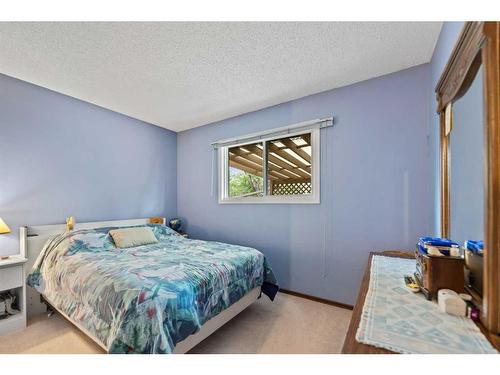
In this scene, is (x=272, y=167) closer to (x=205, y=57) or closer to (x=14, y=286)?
(x=205, y=57)

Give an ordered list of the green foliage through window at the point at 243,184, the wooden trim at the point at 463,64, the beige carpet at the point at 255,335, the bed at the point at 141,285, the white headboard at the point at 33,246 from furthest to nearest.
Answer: the green foliage through window at the point at 243,184 → the white headboard at the point at 33,246 → the beige carpet at the point at 255,335 → the bed at the point at 141,285 → the wooden trim at the point at 463,64

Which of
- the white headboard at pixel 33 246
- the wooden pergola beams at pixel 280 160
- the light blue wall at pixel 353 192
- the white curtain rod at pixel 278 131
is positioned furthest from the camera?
the wooden pergola beams at pixel 280 160

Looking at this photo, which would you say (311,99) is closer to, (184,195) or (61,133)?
(184,195)

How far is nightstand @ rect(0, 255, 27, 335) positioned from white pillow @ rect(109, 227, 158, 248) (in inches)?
30.4

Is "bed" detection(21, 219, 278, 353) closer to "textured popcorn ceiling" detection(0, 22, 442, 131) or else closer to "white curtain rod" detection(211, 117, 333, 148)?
"white curtain rod" detection(211, 117, 333, 148)

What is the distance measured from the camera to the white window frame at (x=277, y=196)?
106 inches

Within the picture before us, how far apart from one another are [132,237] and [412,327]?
9.02 ft

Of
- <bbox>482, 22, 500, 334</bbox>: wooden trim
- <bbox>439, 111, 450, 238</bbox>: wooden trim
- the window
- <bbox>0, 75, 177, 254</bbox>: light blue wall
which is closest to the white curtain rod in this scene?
the window

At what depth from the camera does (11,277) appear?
2.01 meters

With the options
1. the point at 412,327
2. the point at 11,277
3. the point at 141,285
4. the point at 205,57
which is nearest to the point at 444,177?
the point at 412,327

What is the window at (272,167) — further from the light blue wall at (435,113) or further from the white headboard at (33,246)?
the white headboard at (33,246)

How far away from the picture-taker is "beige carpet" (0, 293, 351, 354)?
1786 millimetres

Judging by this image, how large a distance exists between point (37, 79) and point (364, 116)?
3.41m

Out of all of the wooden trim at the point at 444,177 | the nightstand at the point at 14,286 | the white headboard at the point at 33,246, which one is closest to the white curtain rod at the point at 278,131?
the wooden trim at the point at 444,177
